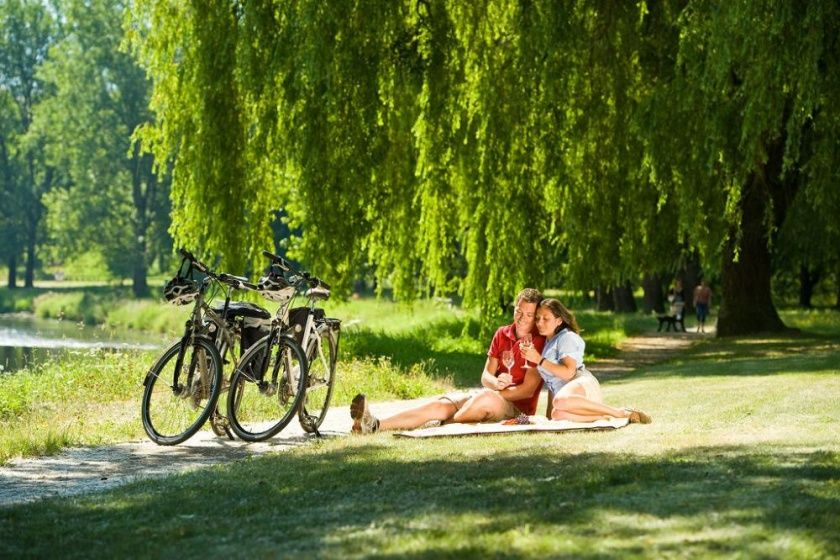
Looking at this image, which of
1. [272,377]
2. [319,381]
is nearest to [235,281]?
[272,377]

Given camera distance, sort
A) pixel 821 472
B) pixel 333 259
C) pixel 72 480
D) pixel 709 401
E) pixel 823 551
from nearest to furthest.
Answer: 1. pixel 823 551
2. pixel 821 472
3. pixel 72 480
4. pixel 709 401
5. pixel 333 259

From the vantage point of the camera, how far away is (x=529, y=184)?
17.0 metres

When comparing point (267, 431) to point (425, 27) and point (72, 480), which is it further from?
point (425, 27)

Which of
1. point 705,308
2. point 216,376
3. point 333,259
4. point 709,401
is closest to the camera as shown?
point 216,376

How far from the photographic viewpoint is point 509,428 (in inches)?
373

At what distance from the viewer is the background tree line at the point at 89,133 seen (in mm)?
64125

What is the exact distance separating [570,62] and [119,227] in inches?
2112

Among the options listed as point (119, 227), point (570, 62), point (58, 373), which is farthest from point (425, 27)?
point (119, 227)

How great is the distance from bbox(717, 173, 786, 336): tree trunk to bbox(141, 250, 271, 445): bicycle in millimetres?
16445

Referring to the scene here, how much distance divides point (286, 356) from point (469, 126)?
7.53 meters

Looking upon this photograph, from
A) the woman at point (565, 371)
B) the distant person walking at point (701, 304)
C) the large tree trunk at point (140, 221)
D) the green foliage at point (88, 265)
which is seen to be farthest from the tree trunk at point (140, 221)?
the woman at point (565, 371)

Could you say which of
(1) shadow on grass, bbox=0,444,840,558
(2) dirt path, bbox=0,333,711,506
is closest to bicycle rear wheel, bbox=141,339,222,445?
(2) dirt path, bbox=0,333,711,506

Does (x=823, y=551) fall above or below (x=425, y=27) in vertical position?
below

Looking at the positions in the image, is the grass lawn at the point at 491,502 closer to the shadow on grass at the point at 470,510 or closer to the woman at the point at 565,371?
the shadow on grass at the point at 470,510
